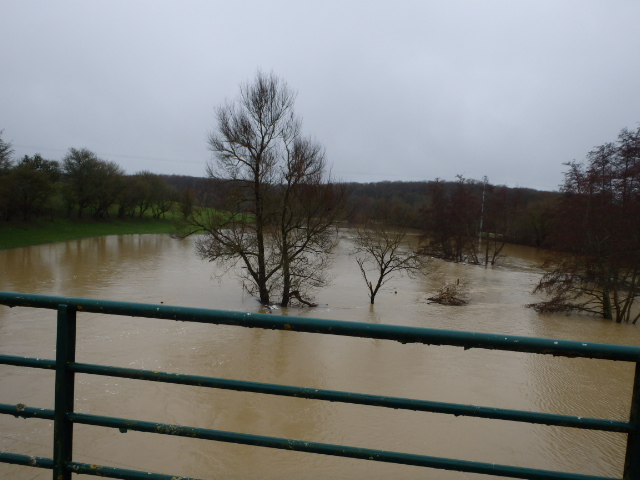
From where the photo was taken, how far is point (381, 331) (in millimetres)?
1602

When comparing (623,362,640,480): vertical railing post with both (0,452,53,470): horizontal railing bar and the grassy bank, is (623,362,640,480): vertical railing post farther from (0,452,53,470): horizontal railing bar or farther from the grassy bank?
the grassy bank

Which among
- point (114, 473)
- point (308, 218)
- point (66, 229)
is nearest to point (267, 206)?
point (308, 218)

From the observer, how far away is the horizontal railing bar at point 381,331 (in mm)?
1518

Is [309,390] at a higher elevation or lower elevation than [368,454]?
higher

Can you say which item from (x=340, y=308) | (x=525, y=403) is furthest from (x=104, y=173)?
(x=525, y=403)

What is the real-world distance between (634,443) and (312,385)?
32.5ft

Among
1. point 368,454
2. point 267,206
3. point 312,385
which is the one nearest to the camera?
point 368,454

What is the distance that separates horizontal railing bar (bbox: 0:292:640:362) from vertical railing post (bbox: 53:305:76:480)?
71mm

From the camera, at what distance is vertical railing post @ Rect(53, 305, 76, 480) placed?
1813mm

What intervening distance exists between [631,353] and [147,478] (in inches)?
68.3

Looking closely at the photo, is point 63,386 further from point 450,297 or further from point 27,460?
point 450,297

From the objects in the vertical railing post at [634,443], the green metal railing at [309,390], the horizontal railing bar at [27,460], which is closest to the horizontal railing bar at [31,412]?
the green metal railing at [309,390]

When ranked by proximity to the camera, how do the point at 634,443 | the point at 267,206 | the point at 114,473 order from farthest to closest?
the point at 267,206
the point at 114,473
the point at 634,443

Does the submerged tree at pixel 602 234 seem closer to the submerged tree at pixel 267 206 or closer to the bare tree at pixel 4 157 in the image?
the submerged tree at pixel 267 206
